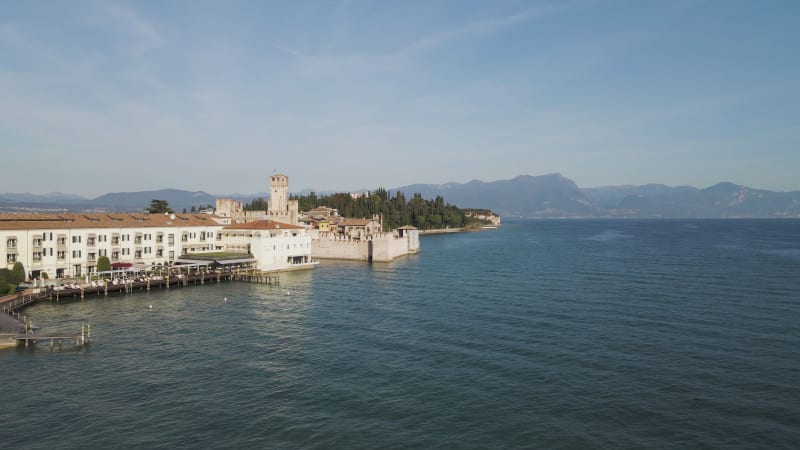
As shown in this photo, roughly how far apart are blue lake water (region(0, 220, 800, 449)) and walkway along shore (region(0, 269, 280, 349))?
1756mm

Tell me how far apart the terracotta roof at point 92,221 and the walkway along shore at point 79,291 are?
9784 millimetres

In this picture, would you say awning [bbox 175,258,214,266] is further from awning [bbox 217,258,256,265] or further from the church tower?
the church tower

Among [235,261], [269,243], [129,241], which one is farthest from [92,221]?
[269,243]

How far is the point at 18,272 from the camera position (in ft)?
180

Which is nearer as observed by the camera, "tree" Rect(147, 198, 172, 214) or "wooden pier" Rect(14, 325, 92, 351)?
"wooden pier" Rect(14, 325, 92, 351)

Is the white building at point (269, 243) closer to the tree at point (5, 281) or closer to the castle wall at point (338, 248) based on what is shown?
the castle wall at point (338, 248)

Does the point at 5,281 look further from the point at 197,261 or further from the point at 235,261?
the point at 235,261

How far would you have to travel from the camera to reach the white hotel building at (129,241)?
194 feet

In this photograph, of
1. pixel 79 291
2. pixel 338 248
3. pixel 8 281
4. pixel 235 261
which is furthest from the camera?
pixel 338 248

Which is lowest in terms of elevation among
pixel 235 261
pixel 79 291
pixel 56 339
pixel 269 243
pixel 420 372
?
pixel 420 372

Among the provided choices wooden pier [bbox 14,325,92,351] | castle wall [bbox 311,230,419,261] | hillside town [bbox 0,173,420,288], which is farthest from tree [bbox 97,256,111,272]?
A: castle wall [bbox 311,230,419,261]

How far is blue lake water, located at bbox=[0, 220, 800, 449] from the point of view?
22.8 m

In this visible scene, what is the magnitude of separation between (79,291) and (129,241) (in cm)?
1533

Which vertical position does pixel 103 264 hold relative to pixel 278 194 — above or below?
below
